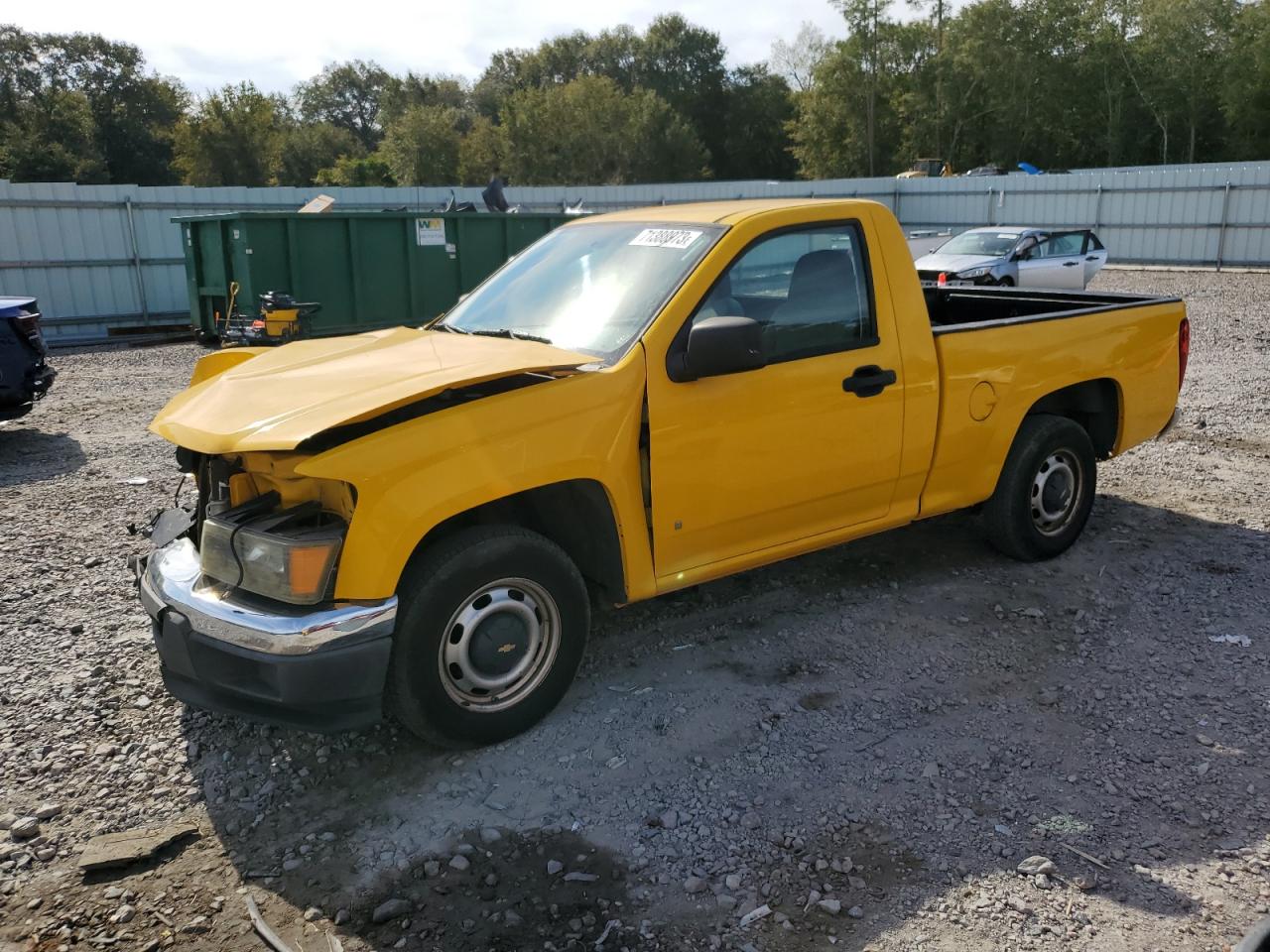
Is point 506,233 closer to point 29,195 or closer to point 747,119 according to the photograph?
point 29,195

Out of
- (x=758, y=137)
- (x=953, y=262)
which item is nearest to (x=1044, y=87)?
(x=758, y=137)

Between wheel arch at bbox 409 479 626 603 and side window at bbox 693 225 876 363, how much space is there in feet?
2.83

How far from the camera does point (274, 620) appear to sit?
342 centimetres

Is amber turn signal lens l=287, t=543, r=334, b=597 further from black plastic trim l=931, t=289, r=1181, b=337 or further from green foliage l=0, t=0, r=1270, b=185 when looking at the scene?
green foliage l=0, t=0, r=1270, b=185

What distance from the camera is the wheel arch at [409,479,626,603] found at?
3.96 metres

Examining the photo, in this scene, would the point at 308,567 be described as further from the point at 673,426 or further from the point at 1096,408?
the point at 1096,408

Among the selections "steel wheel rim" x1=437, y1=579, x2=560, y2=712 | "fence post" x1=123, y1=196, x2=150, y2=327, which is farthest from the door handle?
"fence post" x1=123, y1=196, x2=150, y2=327

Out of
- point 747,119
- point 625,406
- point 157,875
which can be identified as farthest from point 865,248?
point 747,119

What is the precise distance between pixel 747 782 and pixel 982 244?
56.7 feet

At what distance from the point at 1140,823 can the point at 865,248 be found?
2.63 metres

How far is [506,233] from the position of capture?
16.8 meters

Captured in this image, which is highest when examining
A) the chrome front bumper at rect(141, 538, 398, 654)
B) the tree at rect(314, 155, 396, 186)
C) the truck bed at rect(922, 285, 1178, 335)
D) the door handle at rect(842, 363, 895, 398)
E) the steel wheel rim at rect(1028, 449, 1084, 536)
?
the tree at rect(314, 155, 396, 186)

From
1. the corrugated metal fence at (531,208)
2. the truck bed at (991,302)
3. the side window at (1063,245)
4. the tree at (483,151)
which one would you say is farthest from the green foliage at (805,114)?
the truck bed at (991,302)

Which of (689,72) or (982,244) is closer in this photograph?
(982,244)
